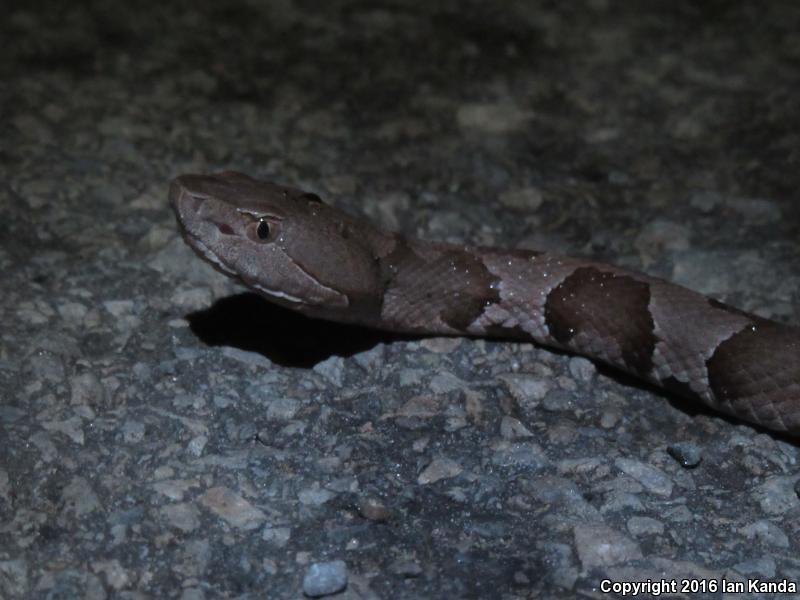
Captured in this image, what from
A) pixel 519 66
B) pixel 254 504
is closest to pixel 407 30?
pixel 519 66

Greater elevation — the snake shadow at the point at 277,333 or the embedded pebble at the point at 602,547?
the embedded pebble at the point at 602,547

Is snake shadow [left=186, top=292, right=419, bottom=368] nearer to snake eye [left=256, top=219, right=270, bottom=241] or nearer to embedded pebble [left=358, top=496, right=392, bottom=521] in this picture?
snake eye [left=256, top=219, right=270, bottom=241]

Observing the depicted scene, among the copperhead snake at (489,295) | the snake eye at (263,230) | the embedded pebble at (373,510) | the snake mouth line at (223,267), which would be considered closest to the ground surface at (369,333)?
the embedded pebble at (373,510)

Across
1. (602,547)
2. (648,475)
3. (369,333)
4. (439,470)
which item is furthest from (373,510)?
(369,333)

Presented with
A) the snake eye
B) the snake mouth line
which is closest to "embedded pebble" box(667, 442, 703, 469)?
the snake mouth line

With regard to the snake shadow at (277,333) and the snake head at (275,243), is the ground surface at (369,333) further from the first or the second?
the snake head at (275,243)
